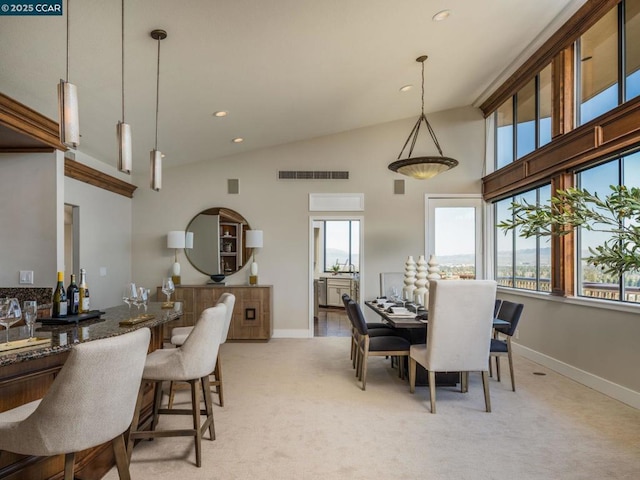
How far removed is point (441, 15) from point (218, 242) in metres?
4.59

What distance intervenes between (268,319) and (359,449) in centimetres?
366

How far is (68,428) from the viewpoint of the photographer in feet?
4.88

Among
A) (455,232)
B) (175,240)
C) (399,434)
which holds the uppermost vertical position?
(455,232)

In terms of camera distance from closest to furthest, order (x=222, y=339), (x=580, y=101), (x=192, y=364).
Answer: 1. (x=192, y=364)
2. (x=222, y=339)
3. (x=580, y=101)

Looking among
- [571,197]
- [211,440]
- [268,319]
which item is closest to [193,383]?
[211,440]

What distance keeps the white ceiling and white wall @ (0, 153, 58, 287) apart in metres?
0.55

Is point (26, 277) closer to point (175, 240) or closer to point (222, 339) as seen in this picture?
point (222, 339)

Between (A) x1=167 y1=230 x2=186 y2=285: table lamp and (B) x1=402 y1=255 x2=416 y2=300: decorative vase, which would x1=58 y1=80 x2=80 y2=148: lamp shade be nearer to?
(B) x1=402 y1=255 x2=416 y2=300: decorative vase

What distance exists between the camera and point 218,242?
668cm

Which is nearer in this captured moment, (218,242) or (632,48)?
(632,48)

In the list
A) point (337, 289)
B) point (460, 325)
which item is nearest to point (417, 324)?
point (460, 325)

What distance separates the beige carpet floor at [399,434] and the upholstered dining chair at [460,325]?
15.7 inches

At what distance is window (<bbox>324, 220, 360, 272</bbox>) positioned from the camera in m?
10.4

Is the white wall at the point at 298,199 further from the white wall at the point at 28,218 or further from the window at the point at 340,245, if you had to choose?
the window at the point at 340,245
